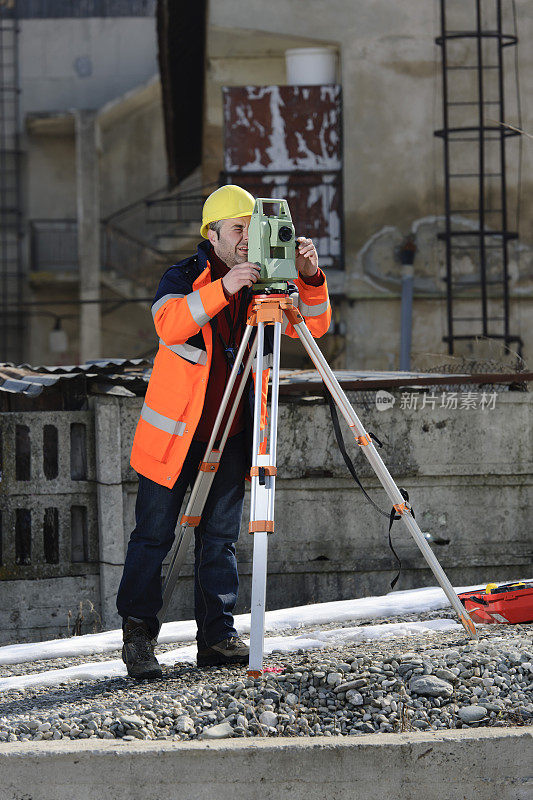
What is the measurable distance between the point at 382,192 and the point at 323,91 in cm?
181

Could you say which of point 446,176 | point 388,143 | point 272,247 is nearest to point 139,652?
point 272,247

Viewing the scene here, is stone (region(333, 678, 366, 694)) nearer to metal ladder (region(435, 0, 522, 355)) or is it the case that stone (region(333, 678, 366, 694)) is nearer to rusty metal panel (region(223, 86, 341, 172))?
metal ladder (region(435, 0, 522, 355))

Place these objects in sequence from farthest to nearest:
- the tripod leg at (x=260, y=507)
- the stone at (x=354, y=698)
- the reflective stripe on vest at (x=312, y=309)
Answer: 1. the reflective stripe on vest at (x=312, y=309)
2. the tripod leg at (x=260, y=507)
3. the stone at (x=354, y=698)

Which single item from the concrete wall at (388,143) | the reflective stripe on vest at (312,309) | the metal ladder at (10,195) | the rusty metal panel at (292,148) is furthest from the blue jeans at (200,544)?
the metal ladder at (10,195)

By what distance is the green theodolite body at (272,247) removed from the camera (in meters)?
4.45

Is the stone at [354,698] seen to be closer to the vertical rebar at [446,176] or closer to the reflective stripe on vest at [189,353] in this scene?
the reflective stripe on vest at [189,353]

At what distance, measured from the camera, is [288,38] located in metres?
17.1

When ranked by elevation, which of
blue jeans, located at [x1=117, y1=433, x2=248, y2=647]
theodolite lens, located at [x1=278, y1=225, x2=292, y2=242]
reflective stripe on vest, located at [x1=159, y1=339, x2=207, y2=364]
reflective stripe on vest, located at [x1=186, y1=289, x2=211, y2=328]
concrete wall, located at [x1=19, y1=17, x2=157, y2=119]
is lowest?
blue jeans, located at [x1=117, y1=433, x2=248, y2=647]

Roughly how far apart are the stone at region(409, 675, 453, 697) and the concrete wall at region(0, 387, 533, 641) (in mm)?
2855

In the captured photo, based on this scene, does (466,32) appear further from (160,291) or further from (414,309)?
(160,291)

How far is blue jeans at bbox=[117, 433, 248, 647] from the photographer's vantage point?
15.6ft

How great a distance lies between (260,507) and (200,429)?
60cm

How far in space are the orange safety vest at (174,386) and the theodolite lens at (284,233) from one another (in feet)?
1.21

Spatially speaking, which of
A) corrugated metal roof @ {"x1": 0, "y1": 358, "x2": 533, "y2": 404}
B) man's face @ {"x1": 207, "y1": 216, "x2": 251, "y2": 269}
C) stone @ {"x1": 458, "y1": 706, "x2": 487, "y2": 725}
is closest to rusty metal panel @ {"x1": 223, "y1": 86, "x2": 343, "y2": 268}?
corrugated metal roof @ {"x1": 0, "y1": 358, "x2": 533, "y2": 404}
